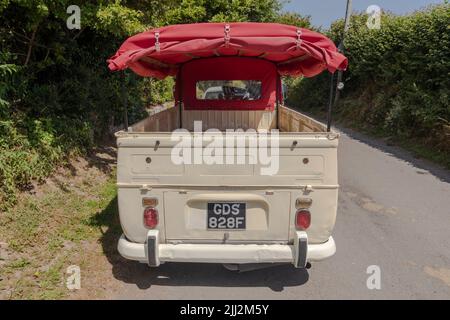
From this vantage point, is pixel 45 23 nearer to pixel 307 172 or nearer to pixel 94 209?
pixel 94 209

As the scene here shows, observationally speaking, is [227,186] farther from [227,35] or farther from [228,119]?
[228,119]

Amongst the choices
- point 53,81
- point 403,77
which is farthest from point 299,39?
point 403,77

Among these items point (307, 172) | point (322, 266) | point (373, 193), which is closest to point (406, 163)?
point (373, 193)

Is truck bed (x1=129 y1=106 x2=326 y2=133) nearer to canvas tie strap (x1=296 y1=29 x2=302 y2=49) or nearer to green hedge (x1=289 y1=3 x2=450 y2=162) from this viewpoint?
canvas tie strap (x1=296 y1=29 x2=302 y2=49)

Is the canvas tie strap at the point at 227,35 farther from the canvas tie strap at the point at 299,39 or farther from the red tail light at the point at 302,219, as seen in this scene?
the red tail light at the point at 302,219

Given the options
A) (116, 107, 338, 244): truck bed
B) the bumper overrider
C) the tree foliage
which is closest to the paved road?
the bumper overrider

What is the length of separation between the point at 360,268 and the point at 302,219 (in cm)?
122

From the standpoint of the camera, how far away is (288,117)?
6078 mm

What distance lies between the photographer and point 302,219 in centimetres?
383

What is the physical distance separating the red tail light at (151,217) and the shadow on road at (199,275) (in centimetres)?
73

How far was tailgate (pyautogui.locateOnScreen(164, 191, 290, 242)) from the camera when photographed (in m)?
3.81

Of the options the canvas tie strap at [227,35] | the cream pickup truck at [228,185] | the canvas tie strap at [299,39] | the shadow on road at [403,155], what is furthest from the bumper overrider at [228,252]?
the shadow on road at [403,155]

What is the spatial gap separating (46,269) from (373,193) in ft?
17.7

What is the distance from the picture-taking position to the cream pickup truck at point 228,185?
371 centimetres
